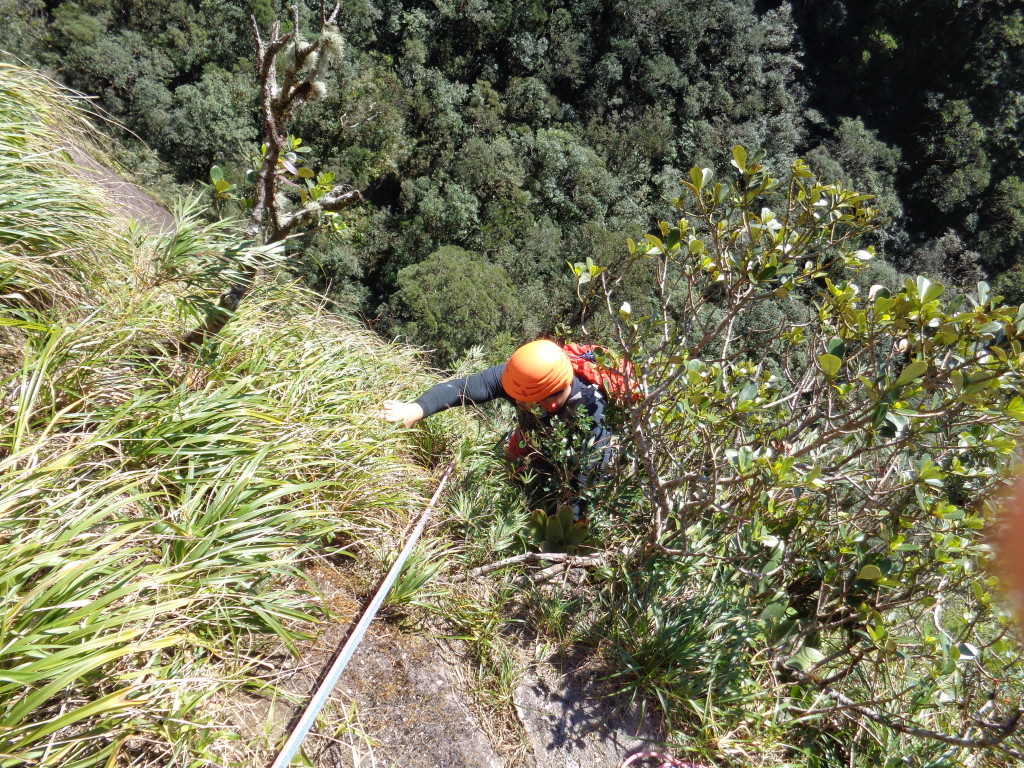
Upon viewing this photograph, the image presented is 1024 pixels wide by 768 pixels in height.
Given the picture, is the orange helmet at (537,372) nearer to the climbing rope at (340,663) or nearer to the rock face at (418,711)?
the climbing rope at (340,663)

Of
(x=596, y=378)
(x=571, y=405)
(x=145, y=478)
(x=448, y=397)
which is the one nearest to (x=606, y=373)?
(x=596, y=378)

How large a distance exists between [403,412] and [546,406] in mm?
671

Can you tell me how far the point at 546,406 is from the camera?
9.29 ft

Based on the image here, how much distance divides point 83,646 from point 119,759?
12.2 inches

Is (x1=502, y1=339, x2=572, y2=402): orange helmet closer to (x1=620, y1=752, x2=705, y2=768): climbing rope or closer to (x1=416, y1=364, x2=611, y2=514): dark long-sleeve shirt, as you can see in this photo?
(x1=416, y1=364, x2=611, y2=514): dark long-sleeve shirt

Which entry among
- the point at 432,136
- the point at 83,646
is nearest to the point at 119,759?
the point at 83,646

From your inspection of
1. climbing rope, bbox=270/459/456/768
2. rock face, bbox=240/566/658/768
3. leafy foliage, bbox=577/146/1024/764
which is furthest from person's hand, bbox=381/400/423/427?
leafy foliage, bbox=577/146/1024/764

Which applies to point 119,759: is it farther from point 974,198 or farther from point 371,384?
point 974,198

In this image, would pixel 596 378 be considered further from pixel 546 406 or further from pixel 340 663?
pixel 340 663

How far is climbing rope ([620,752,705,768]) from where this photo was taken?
2.15m

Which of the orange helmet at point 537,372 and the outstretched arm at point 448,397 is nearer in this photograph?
the orange helmet at point 537,372

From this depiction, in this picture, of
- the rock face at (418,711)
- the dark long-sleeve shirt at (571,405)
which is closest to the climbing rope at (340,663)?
the rock face at (418,711)

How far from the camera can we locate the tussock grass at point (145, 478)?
1.44m

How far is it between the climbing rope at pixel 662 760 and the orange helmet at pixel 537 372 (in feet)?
4.72
